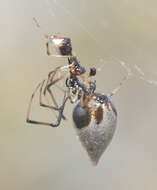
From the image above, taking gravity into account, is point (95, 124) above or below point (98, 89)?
above

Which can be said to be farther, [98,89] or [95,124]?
[98,89]

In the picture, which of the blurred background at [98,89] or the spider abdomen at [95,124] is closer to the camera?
the spider abdomen at [95,124]

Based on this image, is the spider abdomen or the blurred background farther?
the blurred background

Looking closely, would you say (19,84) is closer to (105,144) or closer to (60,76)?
(60,76)

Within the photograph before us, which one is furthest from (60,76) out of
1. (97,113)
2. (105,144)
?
(105,144)

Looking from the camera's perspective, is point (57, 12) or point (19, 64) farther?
point (19, 64)

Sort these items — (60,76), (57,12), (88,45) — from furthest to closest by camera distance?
(88,45)
(57,12)
(60,76)

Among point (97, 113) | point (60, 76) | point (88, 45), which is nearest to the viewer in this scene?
point (97, 113)

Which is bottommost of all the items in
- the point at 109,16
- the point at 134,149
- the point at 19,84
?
the point at 134,149
